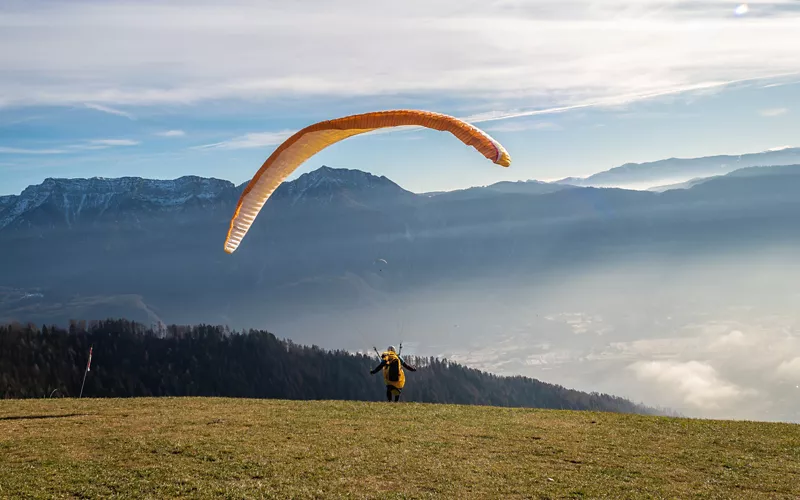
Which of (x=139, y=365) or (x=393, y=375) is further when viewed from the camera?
(x=139, y=365)

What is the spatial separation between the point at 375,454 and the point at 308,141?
9981 millimetres

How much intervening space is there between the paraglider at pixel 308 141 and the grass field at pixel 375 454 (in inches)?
247

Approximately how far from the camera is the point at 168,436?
1828 cm

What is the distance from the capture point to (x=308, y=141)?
19750mm

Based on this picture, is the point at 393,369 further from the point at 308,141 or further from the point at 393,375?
the point at 308,141

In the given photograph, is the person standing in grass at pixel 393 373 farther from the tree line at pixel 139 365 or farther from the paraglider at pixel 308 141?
the tree line at pixel 139 365

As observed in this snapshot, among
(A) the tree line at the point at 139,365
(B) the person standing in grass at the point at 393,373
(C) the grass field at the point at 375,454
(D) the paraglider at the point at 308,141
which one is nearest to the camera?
(C) the grass field at the point at 375,454

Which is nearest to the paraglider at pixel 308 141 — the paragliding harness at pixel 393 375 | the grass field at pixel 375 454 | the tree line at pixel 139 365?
the grass field at pixel 375 454

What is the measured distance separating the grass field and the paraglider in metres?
6.27

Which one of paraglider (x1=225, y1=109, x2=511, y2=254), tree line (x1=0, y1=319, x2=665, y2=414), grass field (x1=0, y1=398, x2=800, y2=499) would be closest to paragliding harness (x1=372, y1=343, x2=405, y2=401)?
grass field (x1=0, y1=398, x2=800, y2=499)

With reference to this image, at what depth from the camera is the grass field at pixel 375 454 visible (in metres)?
14.5

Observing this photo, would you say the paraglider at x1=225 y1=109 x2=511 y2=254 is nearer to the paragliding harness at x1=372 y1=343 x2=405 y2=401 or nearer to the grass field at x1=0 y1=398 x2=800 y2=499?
the grass field at x1=0 y1=398 x2=800 y2=499

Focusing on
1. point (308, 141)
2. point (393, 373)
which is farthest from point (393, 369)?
point (308, 141)

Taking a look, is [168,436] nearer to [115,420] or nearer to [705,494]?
[115,420]
